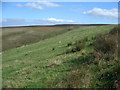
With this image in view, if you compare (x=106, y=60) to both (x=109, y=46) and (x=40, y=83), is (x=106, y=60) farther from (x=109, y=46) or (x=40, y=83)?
(x=40, y=83)

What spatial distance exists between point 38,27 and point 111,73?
72578 mm

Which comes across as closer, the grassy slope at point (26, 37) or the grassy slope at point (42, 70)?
the grassy slope at point (42, 70)

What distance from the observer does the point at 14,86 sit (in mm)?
6879

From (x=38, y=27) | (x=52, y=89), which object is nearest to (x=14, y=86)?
(x=52, y=89)

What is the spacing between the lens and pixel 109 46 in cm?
904

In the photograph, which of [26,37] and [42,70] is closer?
[42,70]

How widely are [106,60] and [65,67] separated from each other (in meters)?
2.37

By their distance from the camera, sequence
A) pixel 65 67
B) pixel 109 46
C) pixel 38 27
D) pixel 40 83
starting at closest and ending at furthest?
pixel 40 83, pixel 65 67, pixel 109 46, pixel 38 27

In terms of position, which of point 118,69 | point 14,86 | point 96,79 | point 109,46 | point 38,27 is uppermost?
point 38,27

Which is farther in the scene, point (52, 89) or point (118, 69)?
point (118, 69)

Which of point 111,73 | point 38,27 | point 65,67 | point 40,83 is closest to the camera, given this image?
point 111,73

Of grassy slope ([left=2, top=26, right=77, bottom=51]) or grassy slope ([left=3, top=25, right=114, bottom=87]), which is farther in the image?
grassy slope ([left=2, top=26, right=77, bottom=51])

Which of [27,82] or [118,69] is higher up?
[118,69]

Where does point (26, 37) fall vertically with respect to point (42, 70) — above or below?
above
